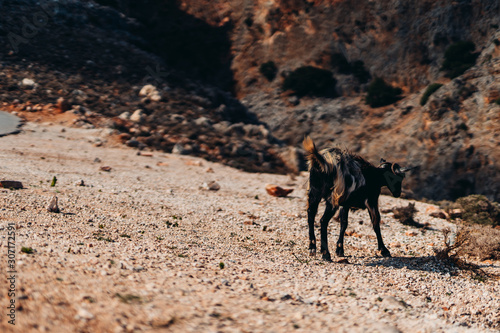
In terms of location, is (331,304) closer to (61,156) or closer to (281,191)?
(281,191)

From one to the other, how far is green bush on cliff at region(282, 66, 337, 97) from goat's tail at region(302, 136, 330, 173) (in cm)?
3536

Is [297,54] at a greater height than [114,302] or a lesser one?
greater

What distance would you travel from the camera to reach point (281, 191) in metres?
19.7

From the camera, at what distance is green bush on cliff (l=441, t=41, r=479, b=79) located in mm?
37938

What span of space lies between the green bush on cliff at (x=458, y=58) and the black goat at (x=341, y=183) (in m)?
31.5

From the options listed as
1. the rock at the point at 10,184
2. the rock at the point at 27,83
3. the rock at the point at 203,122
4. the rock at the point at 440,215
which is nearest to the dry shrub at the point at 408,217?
the rock at the point at 440,215

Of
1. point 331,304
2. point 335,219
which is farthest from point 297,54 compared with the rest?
point 331,304

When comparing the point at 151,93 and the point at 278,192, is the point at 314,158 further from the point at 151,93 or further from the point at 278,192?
the point at 151,93

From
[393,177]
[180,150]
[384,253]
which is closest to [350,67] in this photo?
[180,150]

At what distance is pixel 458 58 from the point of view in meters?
39.1

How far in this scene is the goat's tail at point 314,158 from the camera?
31.8ft

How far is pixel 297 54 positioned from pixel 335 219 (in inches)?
1401

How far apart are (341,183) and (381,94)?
33.1 meters

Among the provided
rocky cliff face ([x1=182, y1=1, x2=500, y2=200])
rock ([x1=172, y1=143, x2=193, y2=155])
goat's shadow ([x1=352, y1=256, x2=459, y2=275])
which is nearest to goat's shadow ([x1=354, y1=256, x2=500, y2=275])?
goat's shadow ([x1=352, y1=256, x2=459, y2=275])
